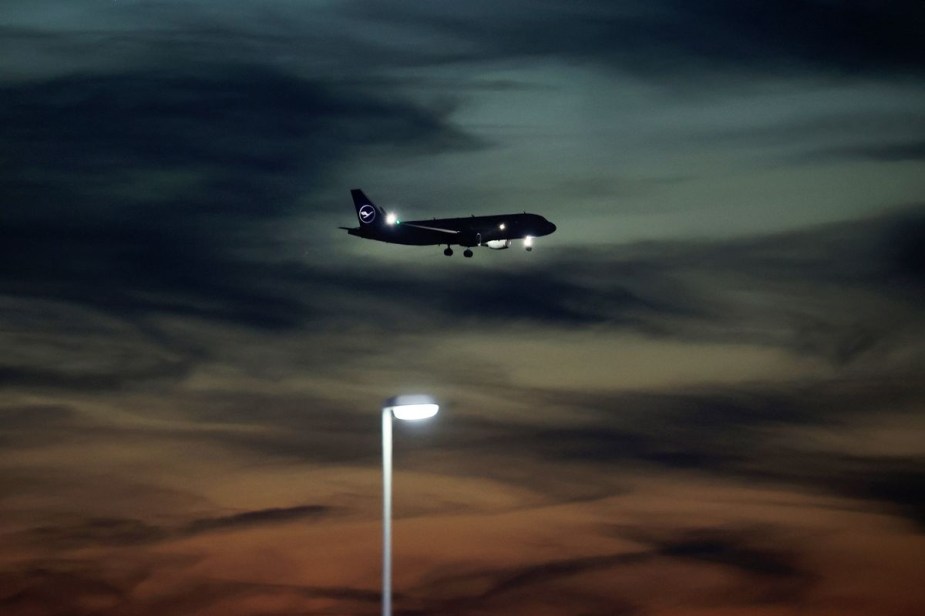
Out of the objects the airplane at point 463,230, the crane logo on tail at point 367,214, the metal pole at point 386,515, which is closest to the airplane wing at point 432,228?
the airplane at point 463,230

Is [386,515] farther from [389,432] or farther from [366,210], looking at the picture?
[366,210]

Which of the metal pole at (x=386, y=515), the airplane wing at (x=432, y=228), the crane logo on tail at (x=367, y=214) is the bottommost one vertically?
the metal pole at (x=386, y=515)

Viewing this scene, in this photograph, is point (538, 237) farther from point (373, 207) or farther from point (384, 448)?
point (384, 448)

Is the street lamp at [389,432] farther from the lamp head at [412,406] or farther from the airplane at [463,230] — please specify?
the airplane at [463,230]

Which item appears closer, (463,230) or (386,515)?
(386,515)

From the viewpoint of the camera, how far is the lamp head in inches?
1417

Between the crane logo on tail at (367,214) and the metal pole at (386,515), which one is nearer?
the metal pole at (386,515)

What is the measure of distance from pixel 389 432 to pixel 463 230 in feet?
384

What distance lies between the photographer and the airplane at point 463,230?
6033 inches

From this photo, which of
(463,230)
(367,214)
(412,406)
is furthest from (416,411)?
(367,214)

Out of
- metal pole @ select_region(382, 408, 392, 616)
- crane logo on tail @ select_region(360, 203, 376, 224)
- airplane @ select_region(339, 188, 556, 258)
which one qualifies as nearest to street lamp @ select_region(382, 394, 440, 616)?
metal pole @ select_region(382, 408, 392, 616)

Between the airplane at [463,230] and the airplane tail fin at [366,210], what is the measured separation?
9.74 feet

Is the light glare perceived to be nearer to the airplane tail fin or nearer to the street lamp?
the street lamp

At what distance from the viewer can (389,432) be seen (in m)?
37.5
